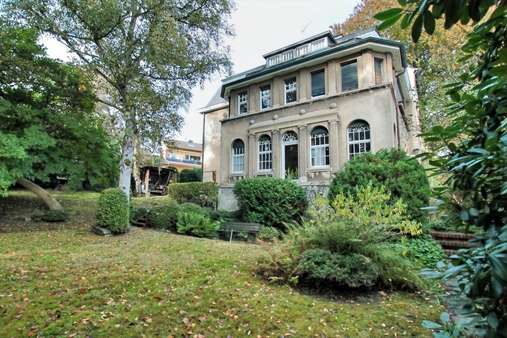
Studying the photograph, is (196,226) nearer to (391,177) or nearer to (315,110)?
(391,177)

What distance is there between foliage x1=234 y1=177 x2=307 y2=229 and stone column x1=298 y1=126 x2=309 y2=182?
9.38ft

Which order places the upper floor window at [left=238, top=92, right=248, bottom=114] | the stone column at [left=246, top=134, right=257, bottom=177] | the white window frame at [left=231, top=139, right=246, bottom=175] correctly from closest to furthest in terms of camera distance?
the stone column at [left=246, top=134, right=257, bottom=177]
the white window frame at [left=231, top=139, right=246, bottom=175]
the upper floor window at [left=238, top=92, right=248, bottom=114]

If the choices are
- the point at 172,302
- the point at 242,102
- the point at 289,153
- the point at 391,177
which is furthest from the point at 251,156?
the point at 172,302

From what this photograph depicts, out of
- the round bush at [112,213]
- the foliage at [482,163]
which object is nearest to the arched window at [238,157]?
the round bush at [112,213]

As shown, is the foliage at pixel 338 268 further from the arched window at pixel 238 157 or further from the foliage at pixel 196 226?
the arched window at pixel 238 157

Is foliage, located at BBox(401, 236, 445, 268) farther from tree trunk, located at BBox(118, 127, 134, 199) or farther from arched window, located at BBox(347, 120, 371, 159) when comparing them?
tree trunk, located at BBox(118, 127, 134, 199)

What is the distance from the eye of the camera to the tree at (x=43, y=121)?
861cm

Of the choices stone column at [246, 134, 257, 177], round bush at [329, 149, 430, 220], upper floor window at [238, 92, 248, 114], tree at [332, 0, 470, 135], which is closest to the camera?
round bush at [329, 149, 430, 220]

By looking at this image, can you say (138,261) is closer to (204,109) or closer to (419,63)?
(204,109)

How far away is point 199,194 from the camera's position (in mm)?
18016

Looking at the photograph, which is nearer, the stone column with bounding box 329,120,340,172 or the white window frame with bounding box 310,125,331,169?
the stone column with bounding box 329,120,340,172

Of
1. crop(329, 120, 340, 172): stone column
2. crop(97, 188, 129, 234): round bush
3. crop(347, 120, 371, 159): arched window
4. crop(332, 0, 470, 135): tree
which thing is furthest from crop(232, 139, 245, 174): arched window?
crop(332, 0, 470, 135): tree

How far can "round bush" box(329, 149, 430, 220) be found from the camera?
8031 mm

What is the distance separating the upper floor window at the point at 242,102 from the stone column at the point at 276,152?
317 centimetres
